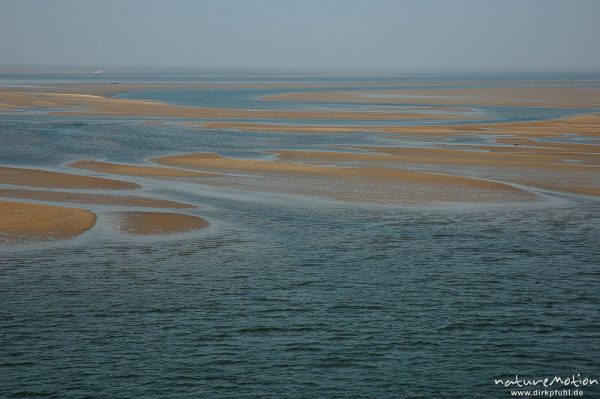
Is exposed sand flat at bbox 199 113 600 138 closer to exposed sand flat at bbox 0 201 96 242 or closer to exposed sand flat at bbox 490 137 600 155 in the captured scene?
exposed sand flat at bbox 490 137 600 155

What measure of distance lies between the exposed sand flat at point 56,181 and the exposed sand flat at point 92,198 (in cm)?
119

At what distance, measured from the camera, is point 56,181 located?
2470 cm

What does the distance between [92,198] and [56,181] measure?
335 centimetres

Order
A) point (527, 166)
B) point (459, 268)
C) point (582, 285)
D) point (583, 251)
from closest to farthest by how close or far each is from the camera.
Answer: point (582, 285)
point (459, 268)
point (583, 251)
point (527, 166)

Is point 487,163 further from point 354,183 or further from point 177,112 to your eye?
point 177,112

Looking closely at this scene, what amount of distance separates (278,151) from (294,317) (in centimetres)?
2099

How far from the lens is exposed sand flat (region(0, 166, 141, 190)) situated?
2392 cm

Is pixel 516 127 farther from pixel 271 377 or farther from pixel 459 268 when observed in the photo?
pixel 271 377

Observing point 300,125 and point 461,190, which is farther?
point 300,125

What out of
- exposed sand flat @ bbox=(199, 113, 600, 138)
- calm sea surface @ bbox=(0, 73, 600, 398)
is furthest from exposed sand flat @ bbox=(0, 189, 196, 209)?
exposed sand flat @ bbox=(199, 113, 600, 138)

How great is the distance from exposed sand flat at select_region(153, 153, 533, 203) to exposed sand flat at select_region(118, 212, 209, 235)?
4.75 metres

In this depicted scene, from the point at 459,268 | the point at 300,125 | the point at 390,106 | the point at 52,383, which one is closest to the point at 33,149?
the point at 300,125

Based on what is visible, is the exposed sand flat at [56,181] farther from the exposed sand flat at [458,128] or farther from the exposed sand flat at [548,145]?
the exposed sand flat at [548,145]

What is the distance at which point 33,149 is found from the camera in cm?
3300
